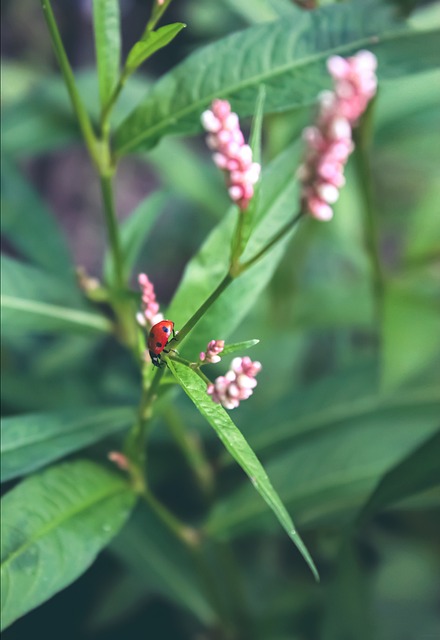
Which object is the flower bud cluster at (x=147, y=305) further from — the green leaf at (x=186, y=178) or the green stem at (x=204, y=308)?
the green leaf at (x=186, y=178)

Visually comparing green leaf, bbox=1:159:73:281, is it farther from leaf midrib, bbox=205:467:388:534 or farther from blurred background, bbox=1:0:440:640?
leaf midrib, bbox=205:467:388:534

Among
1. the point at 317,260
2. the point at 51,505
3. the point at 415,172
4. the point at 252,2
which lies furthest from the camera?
the point at 415,172

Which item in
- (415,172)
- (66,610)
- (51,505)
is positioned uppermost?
(51,505)

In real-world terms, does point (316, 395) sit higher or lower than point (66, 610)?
higher

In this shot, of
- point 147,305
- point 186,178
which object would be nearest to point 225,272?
point 147,305

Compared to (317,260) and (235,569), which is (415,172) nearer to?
(317,260)

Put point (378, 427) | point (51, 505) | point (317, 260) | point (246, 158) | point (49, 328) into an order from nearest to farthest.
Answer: point (246, 158), point (51, 505), point (49, 328), point (378, 427), point (317, 260)

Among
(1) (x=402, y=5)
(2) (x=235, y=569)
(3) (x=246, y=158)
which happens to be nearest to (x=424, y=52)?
(1) (x=402, y=5)

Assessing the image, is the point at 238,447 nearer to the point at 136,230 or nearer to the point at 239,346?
the point at 239,346

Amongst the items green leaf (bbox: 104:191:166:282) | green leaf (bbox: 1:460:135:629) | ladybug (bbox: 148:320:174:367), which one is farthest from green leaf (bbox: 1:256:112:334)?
ladybug (bbox: 148:320:174:367)
